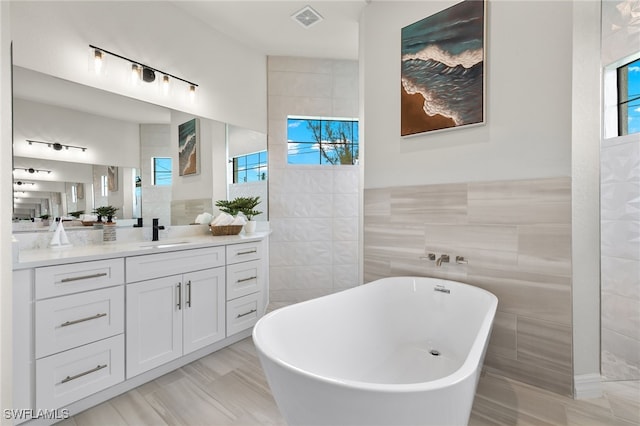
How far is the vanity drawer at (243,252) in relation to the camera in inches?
93.7

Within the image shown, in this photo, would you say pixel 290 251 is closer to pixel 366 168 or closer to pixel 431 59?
pixel 366 168

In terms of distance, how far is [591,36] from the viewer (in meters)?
1.67

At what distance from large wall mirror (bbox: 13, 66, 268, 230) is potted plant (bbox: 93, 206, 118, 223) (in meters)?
0.03

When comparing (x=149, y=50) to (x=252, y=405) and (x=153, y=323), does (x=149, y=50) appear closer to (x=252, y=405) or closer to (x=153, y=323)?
(x=153, y=323)

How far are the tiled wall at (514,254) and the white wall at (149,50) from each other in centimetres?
202

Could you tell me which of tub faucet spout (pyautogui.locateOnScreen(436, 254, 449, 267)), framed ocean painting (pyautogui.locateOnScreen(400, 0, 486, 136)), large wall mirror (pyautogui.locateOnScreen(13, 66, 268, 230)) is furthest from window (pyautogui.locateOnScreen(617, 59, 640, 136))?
large wall mirror (pyautogui.locateOnScreen(13, 66, 268, 230))

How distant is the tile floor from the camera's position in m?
1.54

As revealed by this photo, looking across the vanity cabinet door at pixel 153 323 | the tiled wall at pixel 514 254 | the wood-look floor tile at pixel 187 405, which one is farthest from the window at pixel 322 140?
the wood-look floor tile at pixel 187 405

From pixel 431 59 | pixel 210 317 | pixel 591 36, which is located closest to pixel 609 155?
pixel 591 36

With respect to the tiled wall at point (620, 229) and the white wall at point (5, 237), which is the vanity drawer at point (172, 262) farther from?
the tiled wall at point (620, 229)

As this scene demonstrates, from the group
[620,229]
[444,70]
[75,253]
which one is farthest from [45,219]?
[620,229]

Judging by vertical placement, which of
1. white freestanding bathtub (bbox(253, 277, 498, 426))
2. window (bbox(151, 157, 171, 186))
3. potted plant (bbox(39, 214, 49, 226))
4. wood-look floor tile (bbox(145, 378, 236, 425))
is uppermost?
window (bbox(151, 157, 171, 186))

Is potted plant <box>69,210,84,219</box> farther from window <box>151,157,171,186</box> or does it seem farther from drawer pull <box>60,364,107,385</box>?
drawer pull <box>60,364,107,385</box>

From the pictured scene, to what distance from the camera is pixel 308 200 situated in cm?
341
